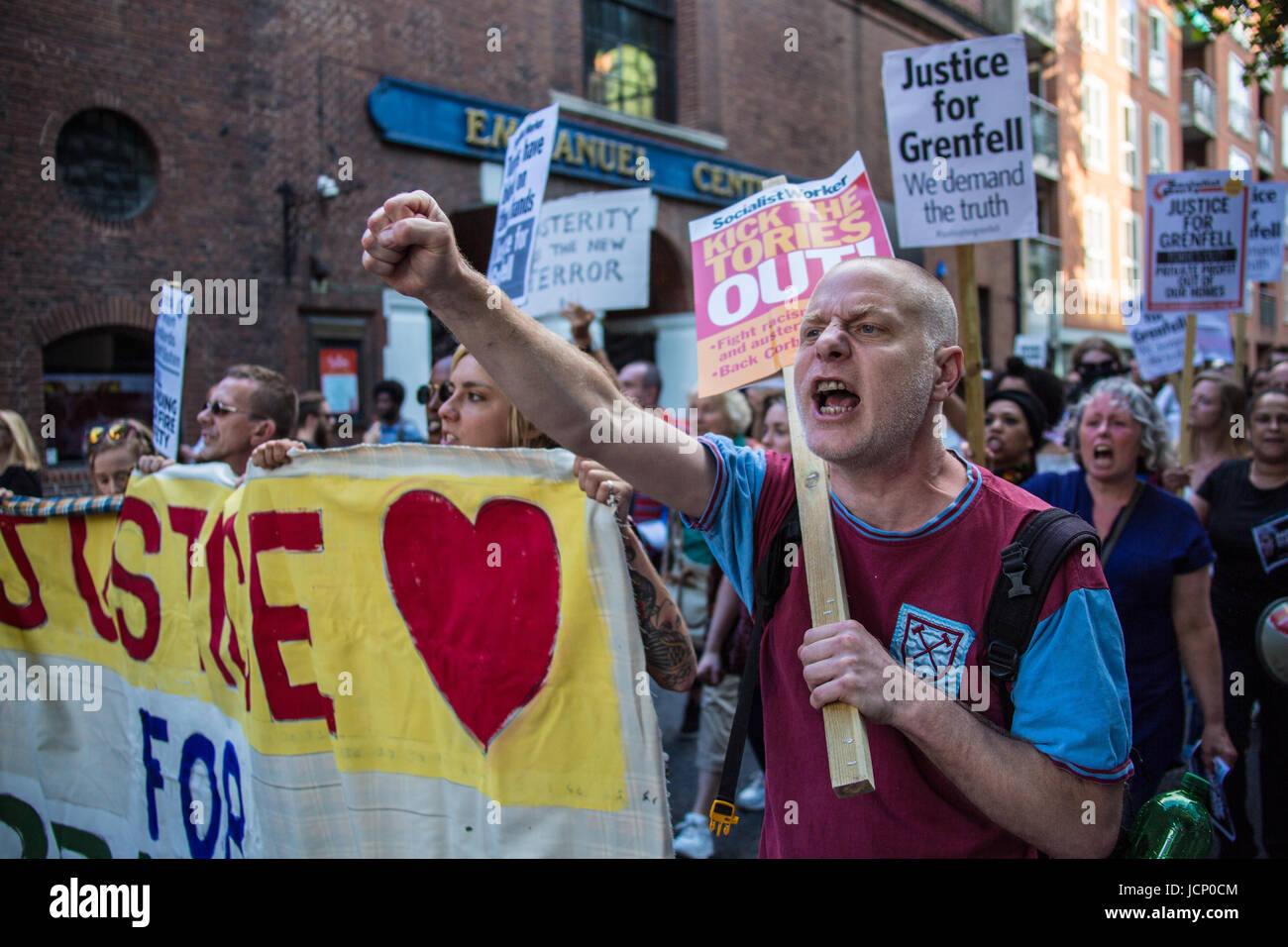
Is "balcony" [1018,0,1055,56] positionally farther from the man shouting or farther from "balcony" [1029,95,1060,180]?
the man shouting

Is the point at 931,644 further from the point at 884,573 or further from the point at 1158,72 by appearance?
the point at 1158,72

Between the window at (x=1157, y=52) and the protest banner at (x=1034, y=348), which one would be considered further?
the window at (x=1157, y=52)

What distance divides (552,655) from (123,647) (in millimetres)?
1741

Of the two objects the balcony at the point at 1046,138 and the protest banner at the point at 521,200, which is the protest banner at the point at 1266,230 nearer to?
the protest banner at the point at 521,200

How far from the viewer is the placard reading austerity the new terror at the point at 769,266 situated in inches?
88.2

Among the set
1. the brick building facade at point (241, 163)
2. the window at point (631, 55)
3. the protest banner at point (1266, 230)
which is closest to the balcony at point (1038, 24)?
the window at point (631, 55)

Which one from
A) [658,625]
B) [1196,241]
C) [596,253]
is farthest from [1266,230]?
[658,625]

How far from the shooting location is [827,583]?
1628mm

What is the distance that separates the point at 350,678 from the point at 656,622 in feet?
2.83

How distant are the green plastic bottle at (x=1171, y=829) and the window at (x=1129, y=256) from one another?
31.0m

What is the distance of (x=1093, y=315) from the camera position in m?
28.5

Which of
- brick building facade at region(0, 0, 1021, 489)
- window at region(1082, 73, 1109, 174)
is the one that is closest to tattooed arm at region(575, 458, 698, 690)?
brick building facade at region(0, 0, 1021, 489)

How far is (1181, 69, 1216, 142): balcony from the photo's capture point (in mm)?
→ 33094

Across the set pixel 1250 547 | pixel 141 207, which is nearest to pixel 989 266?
pixel 141 207
